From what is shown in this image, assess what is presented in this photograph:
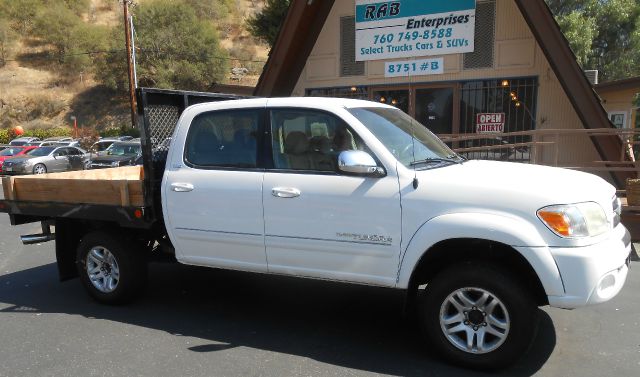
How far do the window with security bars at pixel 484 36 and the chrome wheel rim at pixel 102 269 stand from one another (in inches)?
361

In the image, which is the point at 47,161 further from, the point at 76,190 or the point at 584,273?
the point at 584,273

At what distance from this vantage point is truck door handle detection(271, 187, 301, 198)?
4.05 metres

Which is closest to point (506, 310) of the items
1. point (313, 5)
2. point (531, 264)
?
point (531, 264)

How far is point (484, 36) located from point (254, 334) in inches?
369

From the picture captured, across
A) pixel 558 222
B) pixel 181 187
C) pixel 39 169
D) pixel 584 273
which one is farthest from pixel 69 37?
pixel 584 273

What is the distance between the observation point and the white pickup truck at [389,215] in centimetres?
343

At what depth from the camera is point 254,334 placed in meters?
4.44

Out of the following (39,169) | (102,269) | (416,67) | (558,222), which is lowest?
(39,169)

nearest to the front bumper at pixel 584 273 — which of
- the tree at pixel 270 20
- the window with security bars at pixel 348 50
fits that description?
the window with security bars at pixel 348 50

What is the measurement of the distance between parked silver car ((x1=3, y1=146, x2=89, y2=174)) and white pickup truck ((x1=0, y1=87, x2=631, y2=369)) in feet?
56.4

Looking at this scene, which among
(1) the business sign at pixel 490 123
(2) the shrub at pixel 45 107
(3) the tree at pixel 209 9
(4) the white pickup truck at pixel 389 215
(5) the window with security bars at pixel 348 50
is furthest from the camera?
(3) the tree at pixel 209 9

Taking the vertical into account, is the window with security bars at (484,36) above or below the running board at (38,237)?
above

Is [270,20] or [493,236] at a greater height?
[270,20]

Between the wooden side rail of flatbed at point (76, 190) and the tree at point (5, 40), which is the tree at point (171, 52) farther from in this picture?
the wooden side rail of flatbed at point (76, 190)
